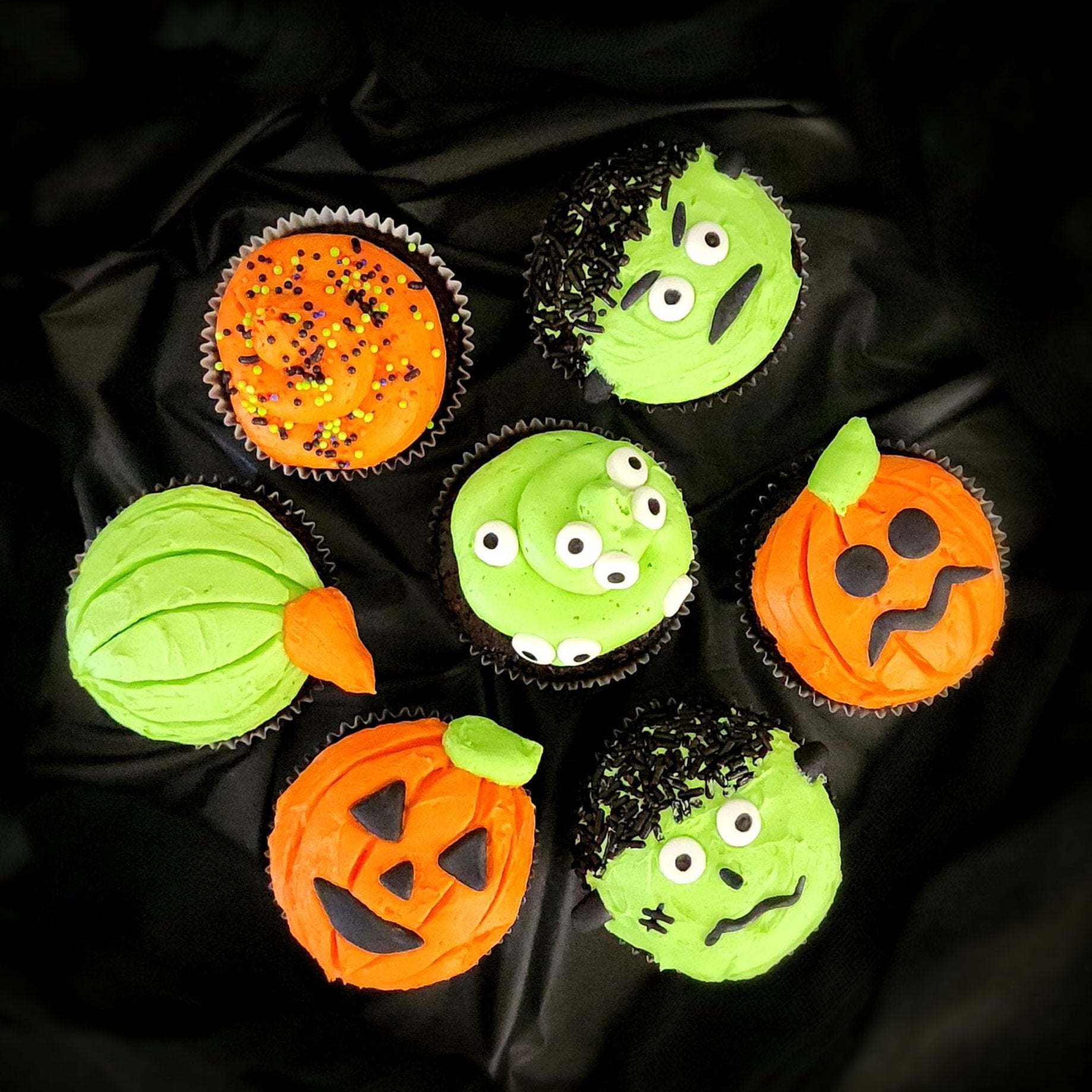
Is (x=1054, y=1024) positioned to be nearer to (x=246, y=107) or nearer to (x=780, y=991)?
(x=780, y=991)

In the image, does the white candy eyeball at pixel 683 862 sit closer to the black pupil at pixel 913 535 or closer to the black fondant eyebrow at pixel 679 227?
the black pupil at pixel 913 535

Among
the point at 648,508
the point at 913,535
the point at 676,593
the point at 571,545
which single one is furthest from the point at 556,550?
the point at 913,535

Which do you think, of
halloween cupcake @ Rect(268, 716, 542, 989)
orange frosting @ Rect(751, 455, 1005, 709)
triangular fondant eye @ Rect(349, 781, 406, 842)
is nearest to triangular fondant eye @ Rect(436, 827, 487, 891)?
halloween cupcake @ Rect(268, 716, 542, 989)

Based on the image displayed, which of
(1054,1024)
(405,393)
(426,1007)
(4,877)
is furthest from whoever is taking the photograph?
(426,1007)

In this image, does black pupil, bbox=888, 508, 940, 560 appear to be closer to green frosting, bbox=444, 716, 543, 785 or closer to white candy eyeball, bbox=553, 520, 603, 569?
white candy eyeball, bbox=553, 520, 603, 569

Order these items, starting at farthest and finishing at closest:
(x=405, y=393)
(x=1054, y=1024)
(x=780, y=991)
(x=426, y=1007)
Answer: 1. (x=426, y=1007)
2. (x=780, y=991)
3. (x=405, y=393)
4. (x=1054, y=1024)

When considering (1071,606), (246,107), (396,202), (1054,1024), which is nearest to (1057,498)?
(1071,606)

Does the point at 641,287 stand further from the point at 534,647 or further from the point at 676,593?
the point at 534,647
